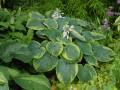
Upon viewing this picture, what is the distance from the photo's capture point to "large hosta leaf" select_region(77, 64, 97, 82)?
13.6ft

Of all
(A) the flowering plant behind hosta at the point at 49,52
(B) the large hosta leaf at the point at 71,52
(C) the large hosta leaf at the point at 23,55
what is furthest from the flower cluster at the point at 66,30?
(C) the large hosta leaf at the point at 23,55

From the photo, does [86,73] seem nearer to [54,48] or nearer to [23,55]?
[54,48]

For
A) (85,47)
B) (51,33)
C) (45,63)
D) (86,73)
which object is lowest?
(86,73)

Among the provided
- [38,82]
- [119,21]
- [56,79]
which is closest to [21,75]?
[38,82]

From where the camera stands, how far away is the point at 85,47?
431 centimetres

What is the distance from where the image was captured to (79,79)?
4.13 metres

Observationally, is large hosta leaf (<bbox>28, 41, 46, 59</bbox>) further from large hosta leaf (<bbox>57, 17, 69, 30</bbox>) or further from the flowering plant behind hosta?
large hosta leaf (<bbox>57, 17, 69, 30</bbox>)

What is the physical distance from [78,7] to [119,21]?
0.72m

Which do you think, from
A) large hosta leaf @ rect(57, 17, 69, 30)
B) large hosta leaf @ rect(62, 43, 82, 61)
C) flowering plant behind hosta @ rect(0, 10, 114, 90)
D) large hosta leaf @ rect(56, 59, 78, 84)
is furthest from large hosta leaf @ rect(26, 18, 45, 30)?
large hosta leaf @ rect(56, 59, 78, 84)

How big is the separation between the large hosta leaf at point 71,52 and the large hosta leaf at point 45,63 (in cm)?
12

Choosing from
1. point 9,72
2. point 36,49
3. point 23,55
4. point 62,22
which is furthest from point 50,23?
point 9,72

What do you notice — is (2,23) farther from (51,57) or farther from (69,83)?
(69,83)

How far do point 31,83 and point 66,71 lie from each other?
1.58 feet

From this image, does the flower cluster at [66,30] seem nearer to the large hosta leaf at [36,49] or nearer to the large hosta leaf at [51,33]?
the large hosta leaf at [51,33]
